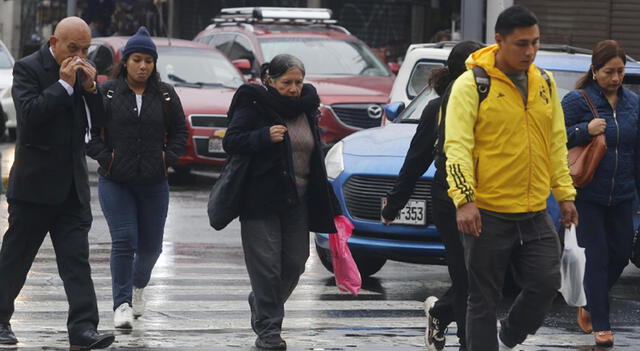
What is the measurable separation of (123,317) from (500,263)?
8.85 feet

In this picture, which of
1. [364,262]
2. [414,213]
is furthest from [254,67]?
[414,213]

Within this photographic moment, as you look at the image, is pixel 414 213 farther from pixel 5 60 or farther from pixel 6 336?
pixel 5 60

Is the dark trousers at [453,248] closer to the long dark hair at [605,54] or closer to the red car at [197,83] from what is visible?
the long dark hair at [605,54]

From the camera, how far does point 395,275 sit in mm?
11828

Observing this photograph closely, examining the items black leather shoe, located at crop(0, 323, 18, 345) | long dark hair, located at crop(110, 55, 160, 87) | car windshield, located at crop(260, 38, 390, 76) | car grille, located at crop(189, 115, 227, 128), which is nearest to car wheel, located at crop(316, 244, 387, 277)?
long dark hair, located at crop(110, 55, 160, 87)

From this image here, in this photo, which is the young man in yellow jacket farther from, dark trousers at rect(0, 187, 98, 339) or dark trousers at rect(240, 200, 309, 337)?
dark trousers at rect(0, 187, 98, 339)

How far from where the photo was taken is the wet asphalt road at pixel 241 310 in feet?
28.3

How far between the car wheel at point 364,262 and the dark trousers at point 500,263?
420 centimetres

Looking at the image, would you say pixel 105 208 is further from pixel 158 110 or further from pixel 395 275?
pixel 395 275

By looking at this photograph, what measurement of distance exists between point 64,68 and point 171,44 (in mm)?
12515

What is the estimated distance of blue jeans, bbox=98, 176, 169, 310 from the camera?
8.91m

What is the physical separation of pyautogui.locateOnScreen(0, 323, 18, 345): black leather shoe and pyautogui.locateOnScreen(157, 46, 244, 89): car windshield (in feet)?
36.9

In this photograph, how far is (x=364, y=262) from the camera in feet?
37.2

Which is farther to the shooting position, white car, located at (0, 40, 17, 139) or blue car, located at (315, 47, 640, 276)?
white car, located at (0, 40, 17, 139)
